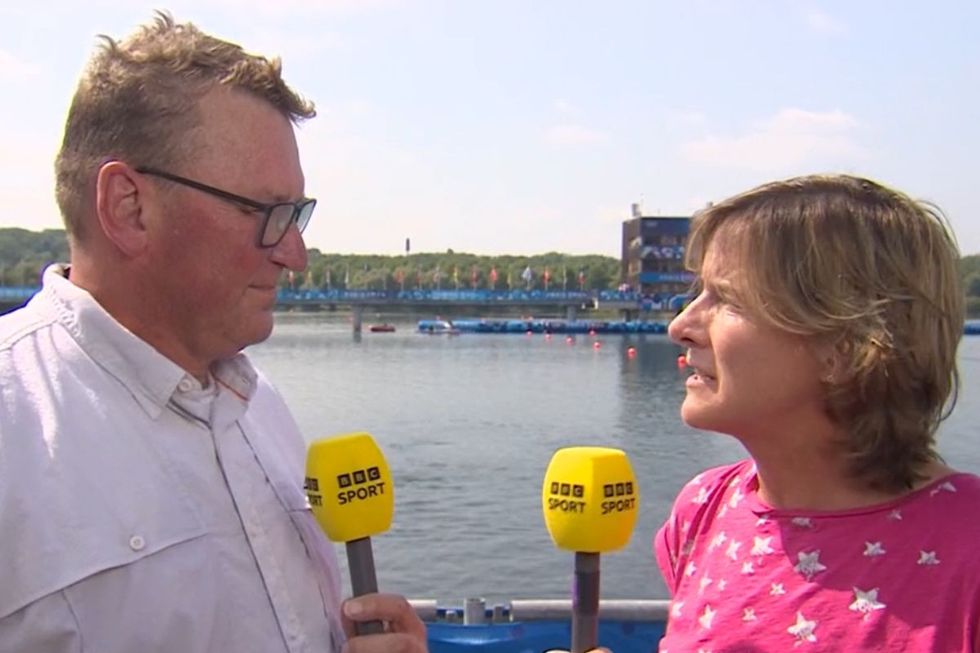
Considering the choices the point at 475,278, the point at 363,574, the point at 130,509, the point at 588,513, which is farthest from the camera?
the point at 475,278

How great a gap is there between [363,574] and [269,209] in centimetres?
68

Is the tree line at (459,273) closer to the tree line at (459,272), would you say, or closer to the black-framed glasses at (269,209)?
the tree line at (459,272)

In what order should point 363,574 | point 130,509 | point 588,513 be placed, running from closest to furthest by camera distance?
point 130,509 → point 363,574 → point 588,513

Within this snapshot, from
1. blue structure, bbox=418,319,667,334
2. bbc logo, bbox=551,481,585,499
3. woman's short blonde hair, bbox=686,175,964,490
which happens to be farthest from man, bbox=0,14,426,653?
blue structure, bbox=418,319,667,334

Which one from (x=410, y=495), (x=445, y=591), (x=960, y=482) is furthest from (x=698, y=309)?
(x=410, y=495)

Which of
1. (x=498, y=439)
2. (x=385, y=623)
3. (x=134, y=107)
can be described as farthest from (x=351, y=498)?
(x=498, y=439)

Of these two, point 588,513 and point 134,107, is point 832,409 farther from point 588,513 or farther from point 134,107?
point 134,107

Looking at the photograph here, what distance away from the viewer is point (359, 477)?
2.10m

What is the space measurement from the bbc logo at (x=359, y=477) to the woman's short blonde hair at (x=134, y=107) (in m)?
0.64

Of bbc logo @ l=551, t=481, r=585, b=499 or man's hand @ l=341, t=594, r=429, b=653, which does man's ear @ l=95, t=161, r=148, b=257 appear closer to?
man's hand @ l=341, t=594, r=429, b=653

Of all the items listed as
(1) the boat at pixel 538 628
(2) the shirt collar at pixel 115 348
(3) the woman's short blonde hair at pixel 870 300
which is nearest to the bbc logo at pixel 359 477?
(2) the shirt collar at pixel 115 348

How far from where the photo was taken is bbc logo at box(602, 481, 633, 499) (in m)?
2.24

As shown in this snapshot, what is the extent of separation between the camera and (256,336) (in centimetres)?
204

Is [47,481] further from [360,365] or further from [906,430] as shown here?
[360,365]
